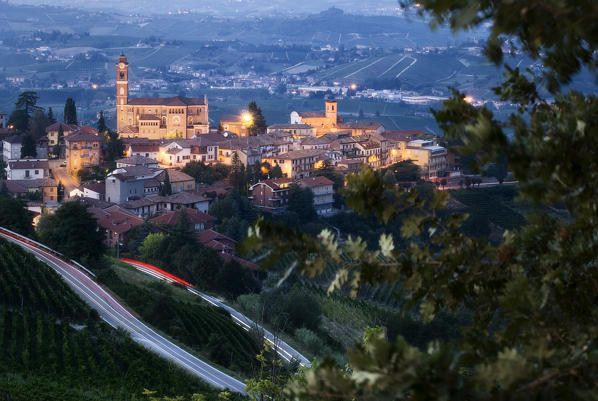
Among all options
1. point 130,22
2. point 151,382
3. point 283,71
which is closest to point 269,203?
point 151,382

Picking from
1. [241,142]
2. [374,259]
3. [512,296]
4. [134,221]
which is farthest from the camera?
[241,142]

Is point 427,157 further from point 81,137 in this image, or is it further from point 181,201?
point 81,137

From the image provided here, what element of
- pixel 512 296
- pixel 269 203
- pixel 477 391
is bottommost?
pixel 269 203

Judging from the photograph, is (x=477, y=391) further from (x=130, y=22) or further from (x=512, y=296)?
(x=130, y=22)

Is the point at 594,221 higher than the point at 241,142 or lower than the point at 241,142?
higher

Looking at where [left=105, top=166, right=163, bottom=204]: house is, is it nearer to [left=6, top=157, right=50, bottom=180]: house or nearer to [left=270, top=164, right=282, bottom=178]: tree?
[left=6, top=157, right=50, bottom=180]: house

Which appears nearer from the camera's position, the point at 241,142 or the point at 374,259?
the point at 374,259

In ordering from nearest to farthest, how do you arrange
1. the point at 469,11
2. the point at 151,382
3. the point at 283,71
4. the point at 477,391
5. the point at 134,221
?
1. the point at 469,11
2. the point at 477,391
3. the point at 151,382
4. the point at 134,221
5. the point at 283,71
